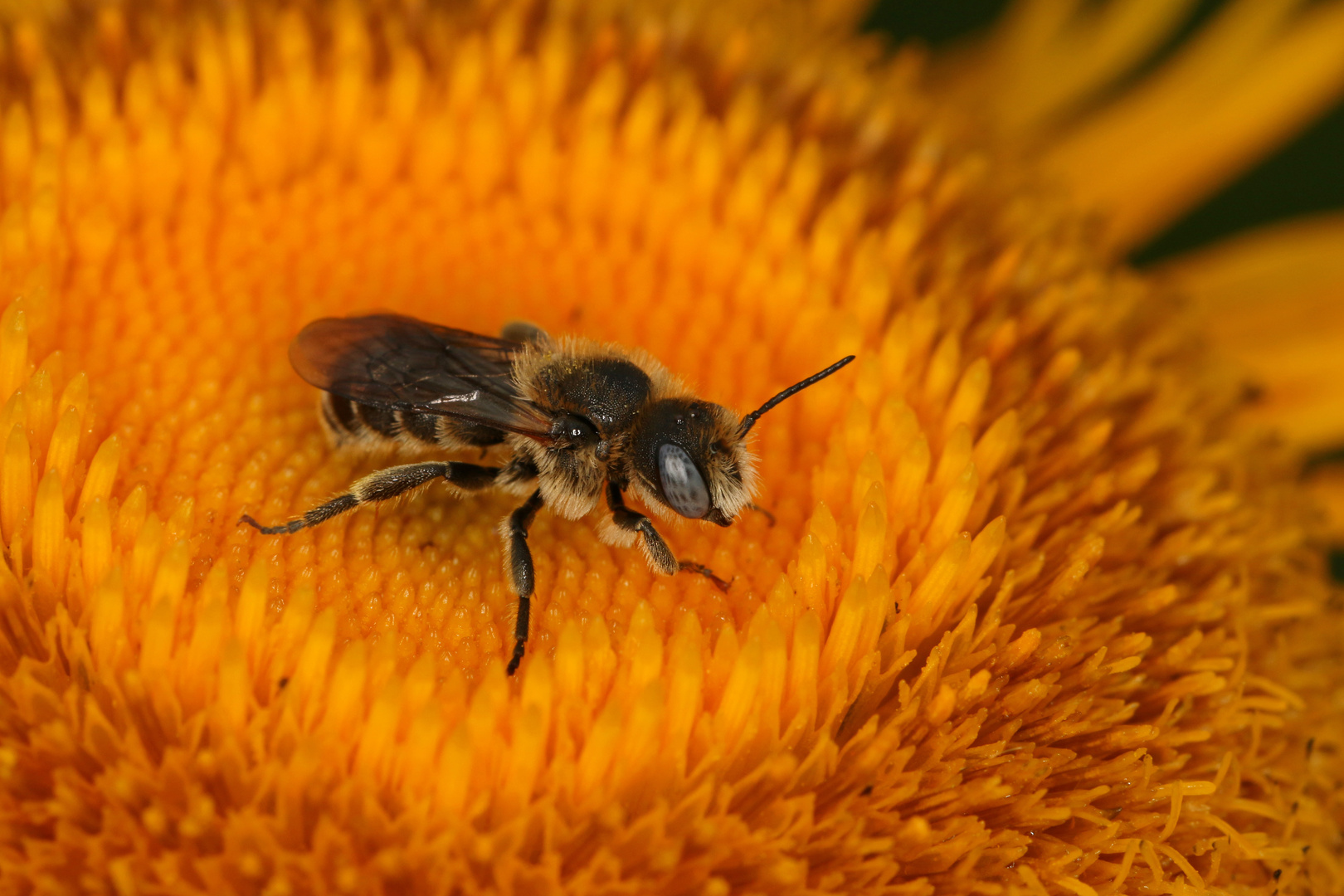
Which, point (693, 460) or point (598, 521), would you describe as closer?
point (693, 460)

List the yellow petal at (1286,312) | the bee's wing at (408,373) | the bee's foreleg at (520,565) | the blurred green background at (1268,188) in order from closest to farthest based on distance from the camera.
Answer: the bee's foreleg at (520,565) → the bee's wing at (408,373) → the yellow petal at (1286,312) → the blurred green background at (1268,188)

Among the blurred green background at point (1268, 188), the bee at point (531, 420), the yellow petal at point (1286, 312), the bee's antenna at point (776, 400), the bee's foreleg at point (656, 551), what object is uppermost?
the bee at point (531, 420)

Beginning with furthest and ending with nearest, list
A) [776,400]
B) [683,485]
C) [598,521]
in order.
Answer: [598,521], [776,400], [683,485]

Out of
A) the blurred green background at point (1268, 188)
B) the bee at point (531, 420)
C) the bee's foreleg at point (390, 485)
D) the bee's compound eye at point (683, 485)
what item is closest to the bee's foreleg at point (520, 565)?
the bee at point (531, 420)

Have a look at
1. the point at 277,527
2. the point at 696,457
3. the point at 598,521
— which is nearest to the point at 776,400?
the point at 696,457

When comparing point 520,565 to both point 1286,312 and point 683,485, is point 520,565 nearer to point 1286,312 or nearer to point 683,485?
point 683,485

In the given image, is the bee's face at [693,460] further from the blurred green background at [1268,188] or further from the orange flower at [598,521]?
the blurred green background at [1268,188]

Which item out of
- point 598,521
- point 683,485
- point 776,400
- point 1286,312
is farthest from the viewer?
point 1286,312
